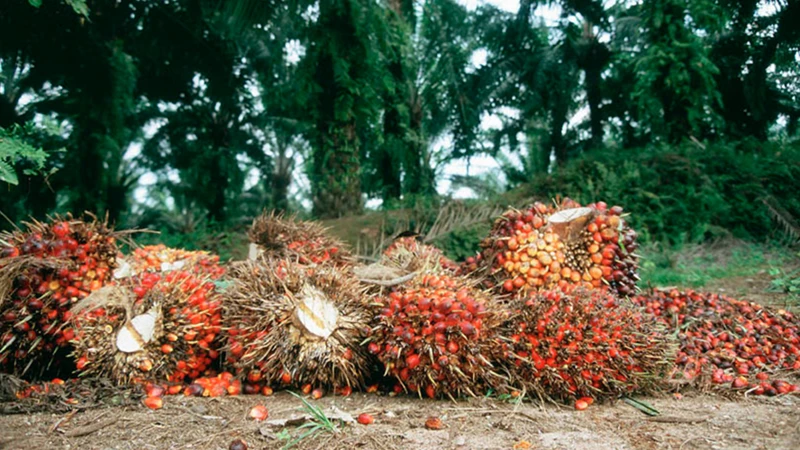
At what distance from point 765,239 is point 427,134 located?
12867mm

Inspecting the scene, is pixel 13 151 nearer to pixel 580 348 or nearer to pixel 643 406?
pixel 580 348

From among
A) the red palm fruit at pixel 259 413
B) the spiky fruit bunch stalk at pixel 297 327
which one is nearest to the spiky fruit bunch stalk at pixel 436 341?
the spiky fruit bunch stalk at pixel 297 327

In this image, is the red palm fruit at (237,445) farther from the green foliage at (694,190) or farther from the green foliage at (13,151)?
the green foliage at (694,190)

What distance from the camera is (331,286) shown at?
2367mm

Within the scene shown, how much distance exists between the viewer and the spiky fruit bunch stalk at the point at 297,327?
225 cm

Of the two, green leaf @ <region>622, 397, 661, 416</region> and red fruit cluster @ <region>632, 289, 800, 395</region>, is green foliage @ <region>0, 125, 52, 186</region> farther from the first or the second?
red fruit cluster @ <region>632, 289, 800, 395</region>

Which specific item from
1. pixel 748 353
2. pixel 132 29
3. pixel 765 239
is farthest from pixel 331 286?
pixel 132 29

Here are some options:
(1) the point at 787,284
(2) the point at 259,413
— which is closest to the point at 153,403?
(2) the point at 259,413

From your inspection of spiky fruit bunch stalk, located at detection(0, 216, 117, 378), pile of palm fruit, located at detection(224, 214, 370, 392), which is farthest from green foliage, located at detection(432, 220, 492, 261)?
spiky fruit bunch stalk, located at detection(0, 216, 117, 378)

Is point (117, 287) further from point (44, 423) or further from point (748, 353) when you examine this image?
point (748, 353)

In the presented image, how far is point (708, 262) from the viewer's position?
661 centimetres

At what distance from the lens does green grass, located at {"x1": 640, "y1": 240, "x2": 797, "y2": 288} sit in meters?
5.55

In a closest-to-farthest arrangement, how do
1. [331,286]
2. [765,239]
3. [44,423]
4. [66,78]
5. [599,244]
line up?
[44,423]
[331,286]
[599,244]
[66,78]
[765,239]

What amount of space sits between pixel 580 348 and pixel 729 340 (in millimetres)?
1373
